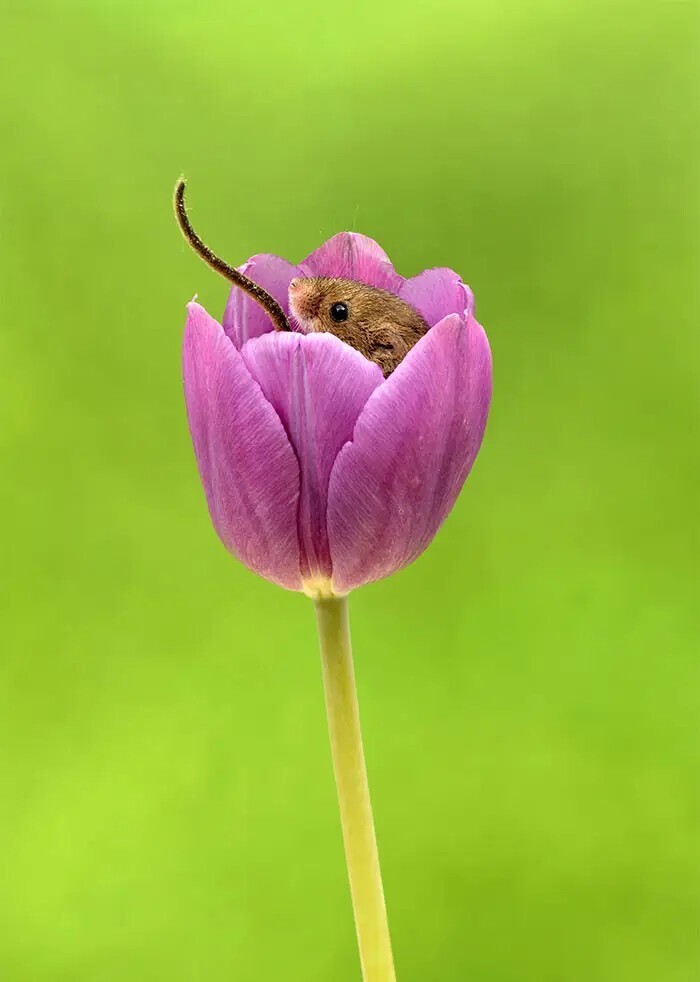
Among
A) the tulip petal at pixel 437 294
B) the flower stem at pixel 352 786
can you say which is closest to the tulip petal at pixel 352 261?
the tulip petal at pixel 437 294

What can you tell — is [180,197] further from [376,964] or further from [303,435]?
[376,964]

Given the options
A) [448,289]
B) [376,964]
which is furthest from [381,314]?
[376,964]

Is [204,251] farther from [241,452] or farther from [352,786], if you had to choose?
[352,786]

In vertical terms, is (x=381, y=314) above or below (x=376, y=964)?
above

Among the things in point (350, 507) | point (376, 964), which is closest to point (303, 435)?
point (350, 507)

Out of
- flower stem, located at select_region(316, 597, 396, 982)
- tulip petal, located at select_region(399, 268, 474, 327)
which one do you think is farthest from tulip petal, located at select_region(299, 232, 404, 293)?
flower stem, located at select_region(316, 597, 396, 982)

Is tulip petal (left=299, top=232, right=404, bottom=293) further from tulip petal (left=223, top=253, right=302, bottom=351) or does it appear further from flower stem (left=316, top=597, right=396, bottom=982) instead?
flower stem (left=316, top=597, right=396, bottom=982)

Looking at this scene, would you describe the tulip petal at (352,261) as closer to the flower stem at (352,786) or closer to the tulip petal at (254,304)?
the tulip petal at (254,304)
